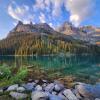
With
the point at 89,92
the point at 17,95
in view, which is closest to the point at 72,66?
the point at 89,92

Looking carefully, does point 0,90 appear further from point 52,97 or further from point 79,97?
point 79,97

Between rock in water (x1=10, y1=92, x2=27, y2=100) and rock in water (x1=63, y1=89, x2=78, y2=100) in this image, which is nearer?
rock in water (x1=10, y1=92, x2=27, y2=100)

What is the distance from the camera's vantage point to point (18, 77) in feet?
59.8

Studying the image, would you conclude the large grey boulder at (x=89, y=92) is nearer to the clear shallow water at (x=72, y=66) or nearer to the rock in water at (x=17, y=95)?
the rock in water at (x=17, y=95)

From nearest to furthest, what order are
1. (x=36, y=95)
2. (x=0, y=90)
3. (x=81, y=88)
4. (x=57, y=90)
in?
(x=36, y=95), (x=0, y=90), (x=81, y=88), (x=57, y=90)

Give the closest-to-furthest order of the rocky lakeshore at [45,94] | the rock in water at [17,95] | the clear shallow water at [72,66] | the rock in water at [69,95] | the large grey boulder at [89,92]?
the rocky lakeshore at [45,94] → the rock in water at [17,95] → the rock in water at [69,95] → the large grey boulder at [89,92] → the clear shallow water at [72,66]

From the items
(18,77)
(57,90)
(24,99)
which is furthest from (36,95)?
(18,77)

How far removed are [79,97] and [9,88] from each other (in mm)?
4683

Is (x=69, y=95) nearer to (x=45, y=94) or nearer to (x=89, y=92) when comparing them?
(x=89, y=92)

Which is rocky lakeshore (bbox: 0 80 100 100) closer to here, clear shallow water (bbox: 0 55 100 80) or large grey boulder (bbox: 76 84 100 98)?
large grey boulder (bbox: 76 84 100 98)

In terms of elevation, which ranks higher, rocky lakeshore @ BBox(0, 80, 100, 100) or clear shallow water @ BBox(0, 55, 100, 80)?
clear shallow water @ BBox(0, 55, 100, 80)

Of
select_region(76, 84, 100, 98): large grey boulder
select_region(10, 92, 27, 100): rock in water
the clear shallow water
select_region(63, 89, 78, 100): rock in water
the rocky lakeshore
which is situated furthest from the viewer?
the clear shallow water

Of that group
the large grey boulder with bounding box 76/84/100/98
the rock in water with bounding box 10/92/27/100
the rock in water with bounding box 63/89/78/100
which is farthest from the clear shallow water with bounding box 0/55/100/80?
the rock in water with bounding box 10/92/27/100

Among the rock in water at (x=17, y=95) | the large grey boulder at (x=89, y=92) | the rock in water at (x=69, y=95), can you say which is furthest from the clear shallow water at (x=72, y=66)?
the rock in water at (x=17, y=95)
